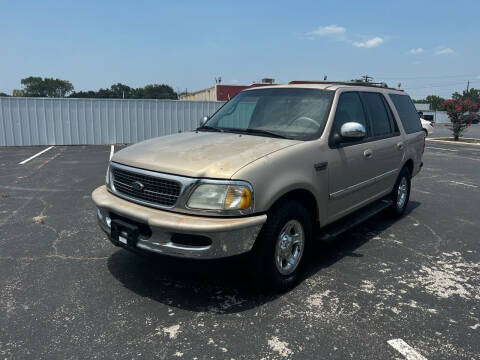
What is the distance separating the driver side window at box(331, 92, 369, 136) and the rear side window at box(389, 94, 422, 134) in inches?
48.9

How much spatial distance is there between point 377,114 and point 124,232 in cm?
352

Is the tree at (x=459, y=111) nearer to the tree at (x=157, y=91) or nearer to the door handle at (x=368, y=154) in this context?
the door handle at (x=368, y=154)

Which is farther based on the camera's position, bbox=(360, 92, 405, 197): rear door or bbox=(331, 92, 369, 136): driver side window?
bbox=(360, 92, 405, 197): rear door

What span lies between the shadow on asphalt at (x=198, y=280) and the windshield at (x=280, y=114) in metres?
1.45

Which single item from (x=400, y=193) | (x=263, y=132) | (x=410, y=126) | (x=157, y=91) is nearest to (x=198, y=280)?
(x=263, y=132)

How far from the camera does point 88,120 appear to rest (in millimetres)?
17438

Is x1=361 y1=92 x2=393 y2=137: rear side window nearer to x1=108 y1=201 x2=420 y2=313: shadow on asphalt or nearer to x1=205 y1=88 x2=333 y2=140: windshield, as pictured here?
x1=205 y1=88 x2=333 y2=140: windshield

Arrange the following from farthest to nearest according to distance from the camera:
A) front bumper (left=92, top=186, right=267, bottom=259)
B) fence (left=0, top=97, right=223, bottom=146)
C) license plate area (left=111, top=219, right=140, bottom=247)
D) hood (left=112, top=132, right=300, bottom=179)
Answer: fence (left=0, top=97, right=223, bottom=146), license plate area (left=111, top=219, right=140, bottom=247), hood (left=112, top=132, right=300, bottom=179), front bumper (left=92, top=186, right=267, bottom=259)

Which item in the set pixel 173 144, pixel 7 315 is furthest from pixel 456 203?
pixel 7 315

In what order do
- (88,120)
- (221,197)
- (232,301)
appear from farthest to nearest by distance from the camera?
1. (88,120)
2. (232,301)
3. (221,197)

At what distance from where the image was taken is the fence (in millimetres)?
16469

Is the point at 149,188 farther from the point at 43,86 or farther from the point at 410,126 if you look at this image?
the point at 43,86

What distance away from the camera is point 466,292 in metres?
3.45

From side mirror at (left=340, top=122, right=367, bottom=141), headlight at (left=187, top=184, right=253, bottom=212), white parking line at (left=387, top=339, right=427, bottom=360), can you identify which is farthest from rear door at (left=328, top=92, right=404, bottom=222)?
white parking line at (left=387, top=339, right=427, bottom=360)
